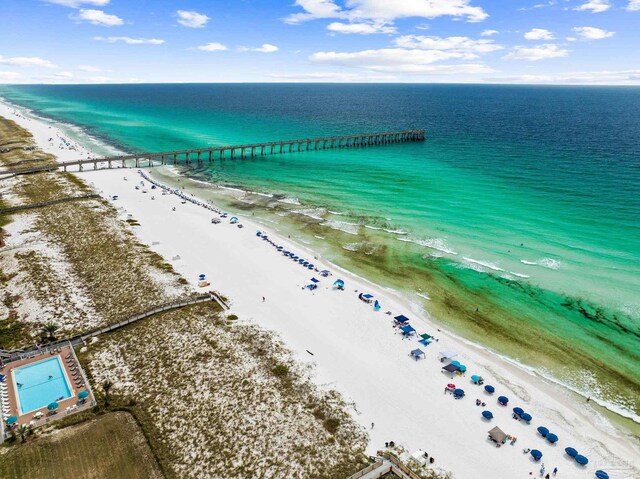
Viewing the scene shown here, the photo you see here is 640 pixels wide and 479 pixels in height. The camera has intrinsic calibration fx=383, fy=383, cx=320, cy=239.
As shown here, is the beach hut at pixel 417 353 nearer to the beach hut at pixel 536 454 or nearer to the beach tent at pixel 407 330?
the beach tent at pixel 407 330

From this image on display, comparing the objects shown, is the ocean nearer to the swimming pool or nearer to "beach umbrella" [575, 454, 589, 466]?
"beach umbrella" [575, 454, 589, 466]

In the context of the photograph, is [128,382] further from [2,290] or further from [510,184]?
[510,184]

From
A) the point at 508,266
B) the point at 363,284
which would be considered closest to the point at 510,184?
the point at 508,266

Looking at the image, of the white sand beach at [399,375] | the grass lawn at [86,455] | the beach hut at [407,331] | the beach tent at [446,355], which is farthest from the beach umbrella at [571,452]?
the grass lawn at [86,455]

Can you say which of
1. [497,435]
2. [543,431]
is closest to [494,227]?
[543,431]

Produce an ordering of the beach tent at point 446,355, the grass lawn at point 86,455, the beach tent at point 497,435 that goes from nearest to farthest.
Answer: the grass lawn at point 86,455 < the beach tent at point 497,435 < the beach tent at point 446,355

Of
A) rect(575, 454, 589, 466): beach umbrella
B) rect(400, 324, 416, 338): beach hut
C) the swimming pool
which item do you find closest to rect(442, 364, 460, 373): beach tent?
rect(400, 324, 416, 338): beach hut
